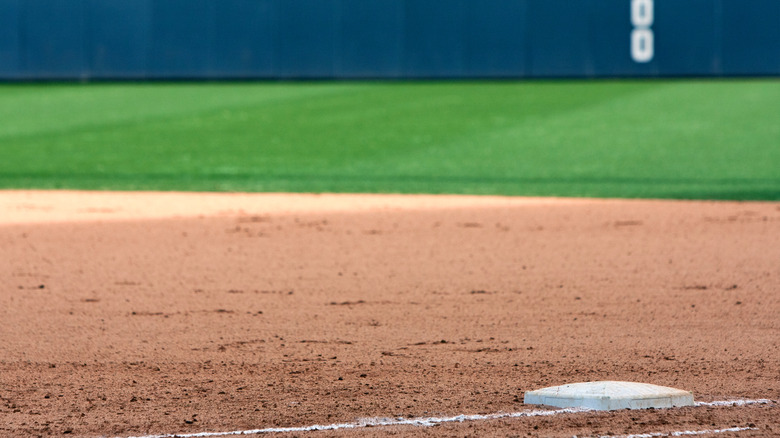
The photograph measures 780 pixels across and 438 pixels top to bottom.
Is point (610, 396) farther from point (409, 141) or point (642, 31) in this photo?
point (642, 31)

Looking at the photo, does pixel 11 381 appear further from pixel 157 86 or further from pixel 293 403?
pixel 157 86

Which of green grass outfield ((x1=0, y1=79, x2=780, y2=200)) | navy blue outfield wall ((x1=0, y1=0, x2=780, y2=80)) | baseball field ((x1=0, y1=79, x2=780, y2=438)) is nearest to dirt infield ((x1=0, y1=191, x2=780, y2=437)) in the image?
baseball field ((x1=0, y1=79, x2=780, y2=438))

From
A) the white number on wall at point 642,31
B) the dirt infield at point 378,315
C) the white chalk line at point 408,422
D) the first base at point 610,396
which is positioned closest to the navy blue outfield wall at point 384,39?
the white number on wall at point 642,31

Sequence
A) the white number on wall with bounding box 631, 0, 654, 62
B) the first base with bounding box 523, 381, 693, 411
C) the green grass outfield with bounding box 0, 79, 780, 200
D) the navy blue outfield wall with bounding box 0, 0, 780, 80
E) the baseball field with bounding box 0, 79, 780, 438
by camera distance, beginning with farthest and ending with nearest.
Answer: the white number on wall with bounding box 631, 0, 654, 62 < the navy blue outfield wall with bounding box 0, 0, 780, 80 < the green grass outfield with bounding box 0, 79, 780, 200 < the baseball field with bounding box 0, 79, 780, 438 < the first base with bounding box 523, 381, 693, 411

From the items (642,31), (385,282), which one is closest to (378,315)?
(385,282)

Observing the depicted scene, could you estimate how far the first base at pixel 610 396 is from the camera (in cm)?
354

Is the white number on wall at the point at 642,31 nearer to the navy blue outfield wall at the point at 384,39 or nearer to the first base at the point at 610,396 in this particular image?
the navy blue outfield wall at the point at 384,39

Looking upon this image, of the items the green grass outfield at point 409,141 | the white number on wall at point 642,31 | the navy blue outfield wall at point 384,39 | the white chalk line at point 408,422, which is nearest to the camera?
the white chalk line at point 408,422

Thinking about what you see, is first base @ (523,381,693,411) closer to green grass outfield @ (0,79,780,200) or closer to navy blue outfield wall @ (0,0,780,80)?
green grass outfield @ (0,79,780,200)

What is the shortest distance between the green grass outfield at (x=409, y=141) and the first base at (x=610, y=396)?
585 cm

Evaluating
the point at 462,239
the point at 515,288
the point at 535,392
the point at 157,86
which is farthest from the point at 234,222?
the point at 157,86

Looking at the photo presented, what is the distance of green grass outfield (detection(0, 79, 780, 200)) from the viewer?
10258 mm

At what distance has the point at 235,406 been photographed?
365cm

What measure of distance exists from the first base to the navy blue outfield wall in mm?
21934
